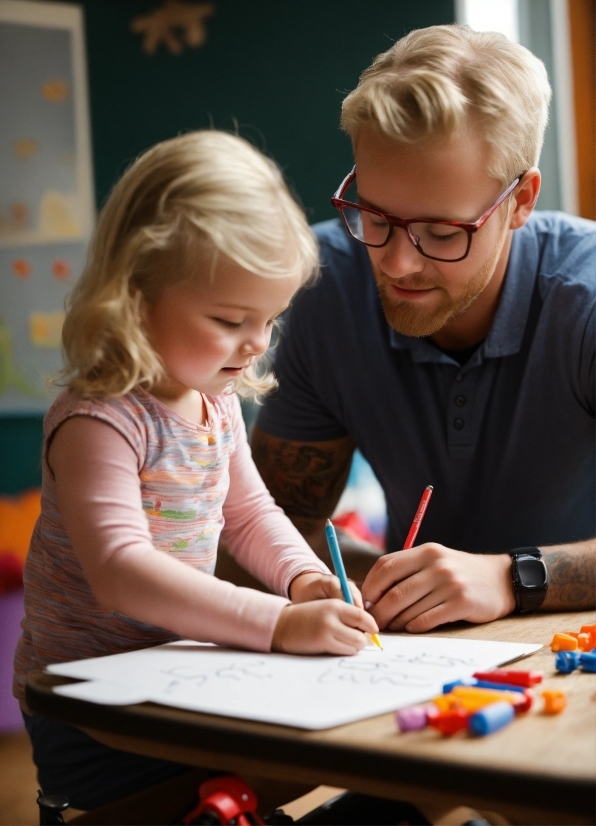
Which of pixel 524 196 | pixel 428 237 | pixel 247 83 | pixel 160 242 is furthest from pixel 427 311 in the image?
pixel 247 83

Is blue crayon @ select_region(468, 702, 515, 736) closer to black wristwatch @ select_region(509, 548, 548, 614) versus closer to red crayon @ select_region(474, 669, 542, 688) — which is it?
red crayon @ select_region(474, 669, 542, 688)

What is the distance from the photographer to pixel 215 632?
2.96 feet

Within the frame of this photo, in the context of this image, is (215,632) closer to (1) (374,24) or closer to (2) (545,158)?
(2) (545,158)

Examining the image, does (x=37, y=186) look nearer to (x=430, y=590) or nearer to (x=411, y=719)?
(x=430, y=590)

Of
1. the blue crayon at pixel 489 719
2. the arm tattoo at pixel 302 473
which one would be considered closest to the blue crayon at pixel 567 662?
the blue crayon at pixel 489 719

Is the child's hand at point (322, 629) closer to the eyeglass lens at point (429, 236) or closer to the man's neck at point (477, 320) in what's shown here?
the eyeglass lens at point (429, 236)

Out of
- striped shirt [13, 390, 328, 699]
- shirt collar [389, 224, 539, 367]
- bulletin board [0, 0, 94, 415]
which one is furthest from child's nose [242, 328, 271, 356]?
bulletin board [0, 0, 94, 415]

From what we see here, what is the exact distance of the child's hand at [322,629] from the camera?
0.89m

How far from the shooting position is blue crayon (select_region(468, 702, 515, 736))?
0.68 meters

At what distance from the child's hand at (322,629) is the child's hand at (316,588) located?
89mm

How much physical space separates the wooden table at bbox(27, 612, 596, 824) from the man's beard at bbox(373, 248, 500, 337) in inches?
27.8

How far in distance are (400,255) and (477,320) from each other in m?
0.32

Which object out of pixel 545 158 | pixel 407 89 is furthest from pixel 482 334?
pixel 545 158

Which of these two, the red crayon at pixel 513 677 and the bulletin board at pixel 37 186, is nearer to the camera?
the red crayon at pixel 513 677
